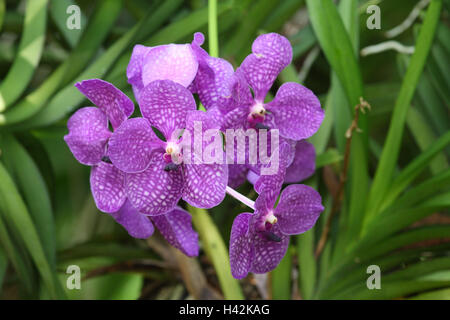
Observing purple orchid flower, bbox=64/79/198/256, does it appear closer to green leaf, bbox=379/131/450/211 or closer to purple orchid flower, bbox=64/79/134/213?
purple orchid flower, bbox=64/79/134/213

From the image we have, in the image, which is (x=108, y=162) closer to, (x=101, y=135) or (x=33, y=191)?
(x=101, y=135)

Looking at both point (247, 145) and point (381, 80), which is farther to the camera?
point (381, 80)

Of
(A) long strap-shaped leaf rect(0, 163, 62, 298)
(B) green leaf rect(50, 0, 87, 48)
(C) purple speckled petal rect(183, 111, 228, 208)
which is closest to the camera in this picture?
(C) purple speckled petal rect(183, 111, 228, 208)

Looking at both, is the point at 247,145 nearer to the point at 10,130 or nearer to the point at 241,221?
the point at 241,221

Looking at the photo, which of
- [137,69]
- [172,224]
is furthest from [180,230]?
[137,69]

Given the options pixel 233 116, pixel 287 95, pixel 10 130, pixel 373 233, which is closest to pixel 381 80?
pixel 373 233

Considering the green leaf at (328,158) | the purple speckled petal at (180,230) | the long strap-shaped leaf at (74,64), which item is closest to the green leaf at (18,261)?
the long strap-shaped leaf at (74,64)

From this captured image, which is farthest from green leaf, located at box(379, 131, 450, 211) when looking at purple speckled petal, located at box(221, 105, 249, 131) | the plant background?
purple speckled petal, located at box(221, 105, 249, 131)
